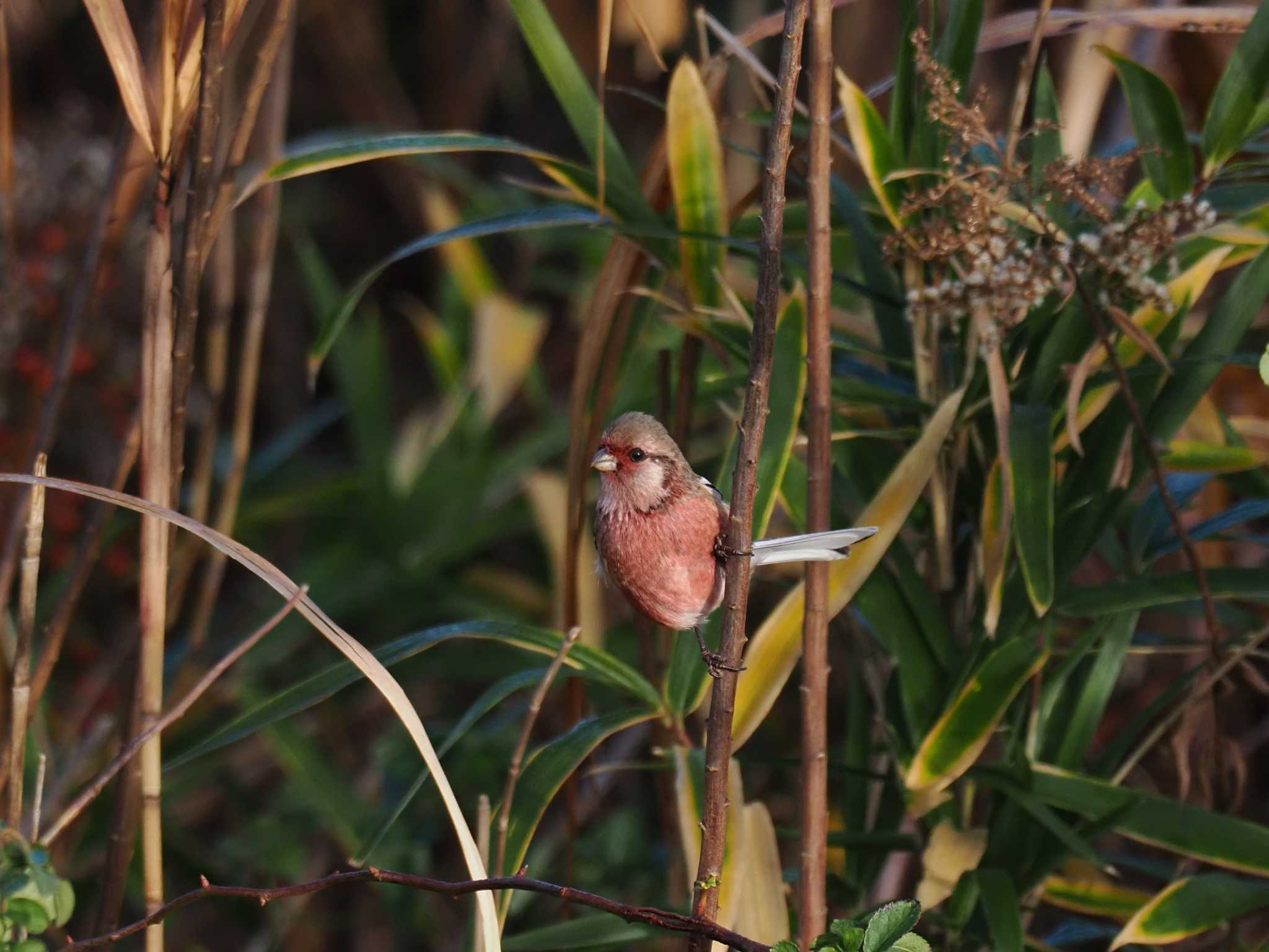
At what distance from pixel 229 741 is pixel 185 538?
1.25 meters

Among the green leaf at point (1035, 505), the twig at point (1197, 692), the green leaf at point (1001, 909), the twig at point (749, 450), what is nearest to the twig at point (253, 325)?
the twig at point (749, 450)

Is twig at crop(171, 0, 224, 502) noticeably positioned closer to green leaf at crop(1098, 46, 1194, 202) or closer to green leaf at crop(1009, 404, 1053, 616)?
green leaf at crop(1009, 404, 1053, 616)

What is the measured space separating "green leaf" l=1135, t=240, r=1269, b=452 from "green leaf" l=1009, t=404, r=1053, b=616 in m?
0.29

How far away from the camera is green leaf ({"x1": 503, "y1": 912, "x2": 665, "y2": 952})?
1.87 meters

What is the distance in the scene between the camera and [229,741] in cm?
160

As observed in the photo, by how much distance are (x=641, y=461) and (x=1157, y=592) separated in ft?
2.47

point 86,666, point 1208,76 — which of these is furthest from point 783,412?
point 86,666

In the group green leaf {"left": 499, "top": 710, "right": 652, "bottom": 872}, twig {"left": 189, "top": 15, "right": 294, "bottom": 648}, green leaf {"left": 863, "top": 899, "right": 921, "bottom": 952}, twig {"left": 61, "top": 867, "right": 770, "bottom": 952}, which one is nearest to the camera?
green leaf {"left": 863, "top": 899, "right": 921, "bottom": 952}

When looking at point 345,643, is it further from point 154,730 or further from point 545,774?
point 545,774

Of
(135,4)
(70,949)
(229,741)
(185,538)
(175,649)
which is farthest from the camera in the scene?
(135,4)

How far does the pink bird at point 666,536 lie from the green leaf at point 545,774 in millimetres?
178

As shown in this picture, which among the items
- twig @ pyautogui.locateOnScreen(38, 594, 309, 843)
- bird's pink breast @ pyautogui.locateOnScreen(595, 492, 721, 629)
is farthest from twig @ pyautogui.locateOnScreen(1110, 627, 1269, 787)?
twig @ pyautogui.locateOnScreen(38, 594, 309, 843)

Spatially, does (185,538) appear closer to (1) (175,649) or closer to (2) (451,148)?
(1) (175,649)

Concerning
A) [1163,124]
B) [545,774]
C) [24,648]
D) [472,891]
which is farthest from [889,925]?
[1163,124]
